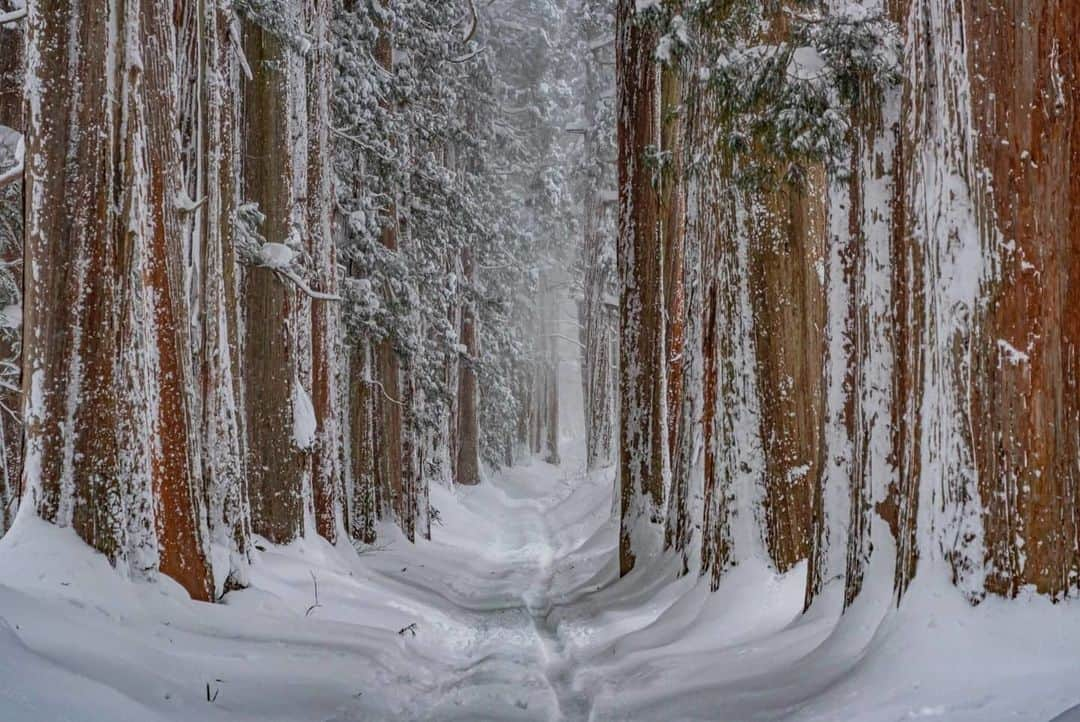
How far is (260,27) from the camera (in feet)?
42.3

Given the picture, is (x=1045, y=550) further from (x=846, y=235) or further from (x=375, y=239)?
(x=375, y=239)

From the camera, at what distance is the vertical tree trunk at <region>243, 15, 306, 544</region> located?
493 inches

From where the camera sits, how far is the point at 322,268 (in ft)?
48.1

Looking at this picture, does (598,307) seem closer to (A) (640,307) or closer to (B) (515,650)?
(A) (640,307)

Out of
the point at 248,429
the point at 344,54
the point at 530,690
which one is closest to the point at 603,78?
the point at 344,54

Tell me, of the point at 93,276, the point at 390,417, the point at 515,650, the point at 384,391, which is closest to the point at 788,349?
the point at 515,650

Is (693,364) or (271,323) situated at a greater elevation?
(271,323)

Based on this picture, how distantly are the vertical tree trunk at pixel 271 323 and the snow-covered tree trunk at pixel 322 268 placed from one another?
1.39 m

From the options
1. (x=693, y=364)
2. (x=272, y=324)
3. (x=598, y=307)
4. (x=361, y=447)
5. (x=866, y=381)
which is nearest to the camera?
(x=866, y=381)

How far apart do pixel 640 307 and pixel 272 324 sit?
4.76m

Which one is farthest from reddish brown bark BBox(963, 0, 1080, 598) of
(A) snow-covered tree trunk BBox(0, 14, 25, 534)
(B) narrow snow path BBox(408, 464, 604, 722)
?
(A) snow-covered tree trunk BBox(0, 14, 25, 534)

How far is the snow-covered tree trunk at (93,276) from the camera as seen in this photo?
674 cm

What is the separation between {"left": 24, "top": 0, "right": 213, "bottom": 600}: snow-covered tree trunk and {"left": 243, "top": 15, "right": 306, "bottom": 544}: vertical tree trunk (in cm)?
498

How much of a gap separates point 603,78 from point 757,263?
894 inches
